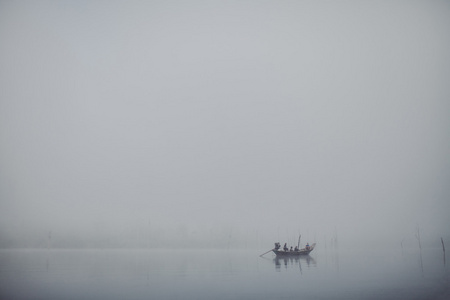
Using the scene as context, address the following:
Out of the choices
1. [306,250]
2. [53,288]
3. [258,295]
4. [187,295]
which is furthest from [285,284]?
[306,250]

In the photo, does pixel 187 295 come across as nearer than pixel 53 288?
Yes

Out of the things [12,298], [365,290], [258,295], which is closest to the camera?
[12,298]

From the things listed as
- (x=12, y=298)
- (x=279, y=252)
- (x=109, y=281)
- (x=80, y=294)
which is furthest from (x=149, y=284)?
(x=279, y=252)

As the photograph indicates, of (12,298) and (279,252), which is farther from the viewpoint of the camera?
(279,252)

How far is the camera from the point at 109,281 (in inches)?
1315

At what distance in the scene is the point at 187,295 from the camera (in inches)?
1012

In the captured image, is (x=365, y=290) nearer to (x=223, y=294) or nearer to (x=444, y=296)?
(x=444, y=296)

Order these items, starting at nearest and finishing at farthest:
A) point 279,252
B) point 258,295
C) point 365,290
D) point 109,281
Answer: point 258,295, point 365,290, point 109,281, point 279,252

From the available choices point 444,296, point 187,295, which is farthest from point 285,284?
point 444,296

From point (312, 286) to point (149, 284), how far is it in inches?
567

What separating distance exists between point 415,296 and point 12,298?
2832 cm

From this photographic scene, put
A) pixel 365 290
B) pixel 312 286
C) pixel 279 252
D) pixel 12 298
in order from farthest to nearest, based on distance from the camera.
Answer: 1. pixel 279 252
2. pixel 312 286
3. pixel 365 290
4. pixel 12 298

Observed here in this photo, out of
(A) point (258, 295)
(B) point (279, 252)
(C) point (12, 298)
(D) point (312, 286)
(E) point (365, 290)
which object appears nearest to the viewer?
(C) point (12, 298)

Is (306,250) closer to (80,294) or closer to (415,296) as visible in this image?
(415,296)
